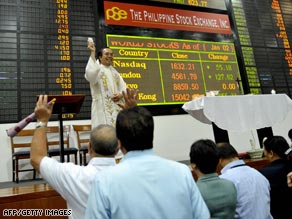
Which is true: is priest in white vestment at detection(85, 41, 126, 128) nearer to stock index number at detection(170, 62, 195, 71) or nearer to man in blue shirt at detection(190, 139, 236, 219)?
man in blue shirt at detection(190, 139, 236, 219)

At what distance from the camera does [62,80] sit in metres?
4.54

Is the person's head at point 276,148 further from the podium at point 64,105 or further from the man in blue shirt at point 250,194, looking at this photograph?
the podium at point 64,105

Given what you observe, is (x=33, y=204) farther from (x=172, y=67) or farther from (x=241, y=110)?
(x=172, y=67)

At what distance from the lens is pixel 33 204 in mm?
2070

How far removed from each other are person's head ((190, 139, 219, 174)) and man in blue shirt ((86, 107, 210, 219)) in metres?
0.50

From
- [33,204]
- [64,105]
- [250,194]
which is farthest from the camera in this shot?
[64,105]

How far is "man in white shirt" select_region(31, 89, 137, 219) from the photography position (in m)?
1.10

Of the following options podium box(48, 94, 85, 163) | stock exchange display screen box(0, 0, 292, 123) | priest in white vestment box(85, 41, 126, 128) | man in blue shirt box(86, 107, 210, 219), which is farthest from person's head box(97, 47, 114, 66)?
man in blue shirt box(86, 107, 210, 219)

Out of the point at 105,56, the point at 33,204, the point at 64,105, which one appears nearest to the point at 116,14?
the point at 105,56

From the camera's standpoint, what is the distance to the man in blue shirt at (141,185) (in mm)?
799

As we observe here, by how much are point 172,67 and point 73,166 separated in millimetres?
4346

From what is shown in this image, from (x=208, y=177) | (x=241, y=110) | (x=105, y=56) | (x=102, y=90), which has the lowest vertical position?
(x=208, y=177)

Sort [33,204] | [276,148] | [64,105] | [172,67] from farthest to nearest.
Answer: [172,67] < [64,105] < [33,204] < [276,148]

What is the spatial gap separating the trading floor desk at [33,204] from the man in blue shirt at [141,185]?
4.79 feet
